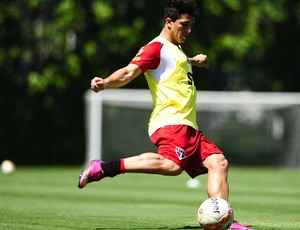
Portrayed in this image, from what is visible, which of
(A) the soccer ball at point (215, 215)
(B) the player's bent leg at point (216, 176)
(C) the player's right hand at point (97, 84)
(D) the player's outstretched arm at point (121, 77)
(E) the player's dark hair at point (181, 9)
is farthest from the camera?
(E) the player's dark hair at point (181, 9)

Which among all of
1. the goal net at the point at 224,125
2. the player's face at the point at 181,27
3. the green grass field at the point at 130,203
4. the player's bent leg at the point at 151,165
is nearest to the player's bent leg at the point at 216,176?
the player's bent leg at the point at 151,165

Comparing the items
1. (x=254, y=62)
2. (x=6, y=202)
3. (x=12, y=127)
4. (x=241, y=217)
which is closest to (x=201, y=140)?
(x=241, y=217)

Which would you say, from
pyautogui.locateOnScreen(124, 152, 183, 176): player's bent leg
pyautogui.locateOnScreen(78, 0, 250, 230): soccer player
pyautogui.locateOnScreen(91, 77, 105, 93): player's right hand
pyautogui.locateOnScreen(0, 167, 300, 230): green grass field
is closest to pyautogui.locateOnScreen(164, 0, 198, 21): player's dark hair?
pyautogui.locateOnScreen(78, 0, 250, 230): soccer player

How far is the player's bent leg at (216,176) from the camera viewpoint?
343 inches

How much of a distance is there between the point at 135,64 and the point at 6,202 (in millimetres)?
4879

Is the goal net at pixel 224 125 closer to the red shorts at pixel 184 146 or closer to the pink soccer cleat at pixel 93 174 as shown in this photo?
the red shorts at pixel 184 146

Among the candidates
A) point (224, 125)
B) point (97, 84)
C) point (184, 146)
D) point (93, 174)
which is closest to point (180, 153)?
point (184, 146)

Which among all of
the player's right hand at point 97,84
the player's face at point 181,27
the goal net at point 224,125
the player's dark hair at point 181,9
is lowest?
the goal net at point 224,125

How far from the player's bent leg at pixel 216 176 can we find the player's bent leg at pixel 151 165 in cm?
38

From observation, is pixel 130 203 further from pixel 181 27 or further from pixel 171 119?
pixel 181 27

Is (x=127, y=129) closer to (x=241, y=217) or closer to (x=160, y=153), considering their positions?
(x=241, y=217)

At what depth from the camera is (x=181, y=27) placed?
902 centimetres

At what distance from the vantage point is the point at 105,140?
2702cm

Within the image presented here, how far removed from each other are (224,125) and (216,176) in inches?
772
